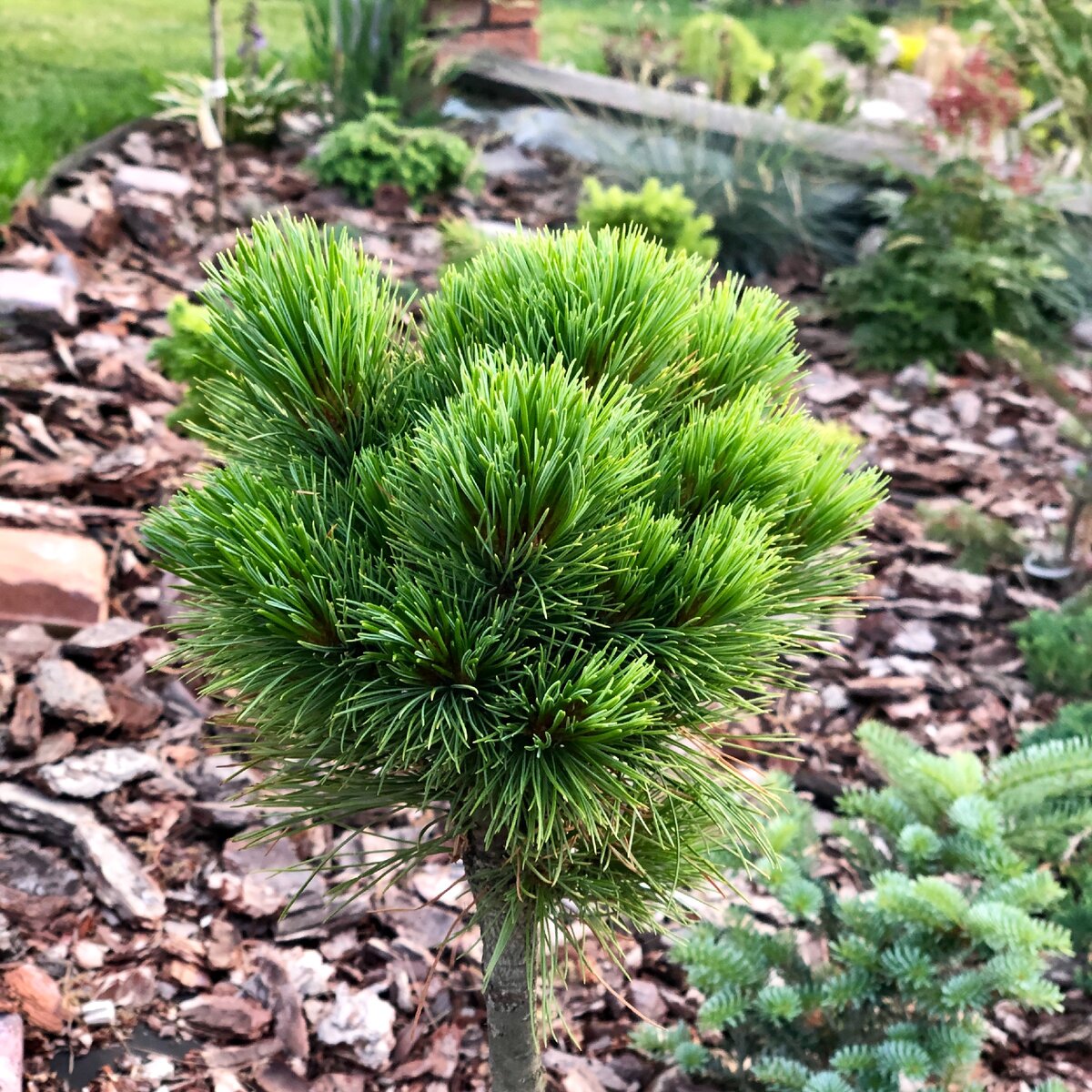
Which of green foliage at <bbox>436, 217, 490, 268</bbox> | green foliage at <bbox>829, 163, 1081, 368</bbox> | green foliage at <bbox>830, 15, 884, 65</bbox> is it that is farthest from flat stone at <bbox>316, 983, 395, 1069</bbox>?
green foliage at <bbox>830, 15, 884, 65</bbox>

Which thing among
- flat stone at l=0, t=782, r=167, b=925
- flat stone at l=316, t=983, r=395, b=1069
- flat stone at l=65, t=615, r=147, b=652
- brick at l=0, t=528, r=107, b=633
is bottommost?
flat stone at l=316, t=983, r=395, b=1069

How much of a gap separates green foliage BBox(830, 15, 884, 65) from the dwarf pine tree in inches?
394

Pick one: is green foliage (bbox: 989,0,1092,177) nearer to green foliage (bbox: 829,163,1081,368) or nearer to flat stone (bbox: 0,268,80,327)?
green foliage (bbox: 829,163,1081,368)

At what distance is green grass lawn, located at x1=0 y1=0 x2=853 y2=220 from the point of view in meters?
5.06

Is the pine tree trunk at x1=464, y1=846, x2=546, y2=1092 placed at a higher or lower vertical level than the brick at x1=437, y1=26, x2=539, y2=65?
lower

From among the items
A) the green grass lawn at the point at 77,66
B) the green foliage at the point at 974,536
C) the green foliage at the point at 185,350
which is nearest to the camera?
the green foliage at the point at 185,350

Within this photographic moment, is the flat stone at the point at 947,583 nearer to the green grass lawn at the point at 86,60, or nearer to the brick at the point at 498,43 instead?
the green grass lawn at the point at 86,60

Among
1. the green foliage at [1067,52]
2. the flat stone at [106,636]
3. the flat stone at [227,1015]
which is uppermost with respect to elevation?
the green foliage at [1067,52]

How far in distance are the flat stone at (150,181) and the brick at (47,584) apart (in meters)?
2.96

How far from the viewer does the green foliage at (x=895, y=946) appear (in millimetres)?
1652

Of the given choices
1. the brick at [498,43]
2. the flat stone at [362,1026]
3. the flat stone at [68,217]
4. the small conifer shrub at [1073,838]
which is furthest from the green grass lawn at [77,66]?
the small conifer shrub at [1073,838]

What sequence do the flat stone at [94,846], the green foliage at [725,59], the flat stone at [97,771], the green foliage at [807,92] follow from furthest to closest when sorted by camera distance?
the green foliage at [725,59] < the green foliage at [807,92] < the flat stone at [97,771] < the flat stone at [94,846]

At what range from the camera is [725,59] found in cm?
832

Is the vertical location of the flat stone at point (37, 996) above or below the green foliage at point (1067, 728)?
below
